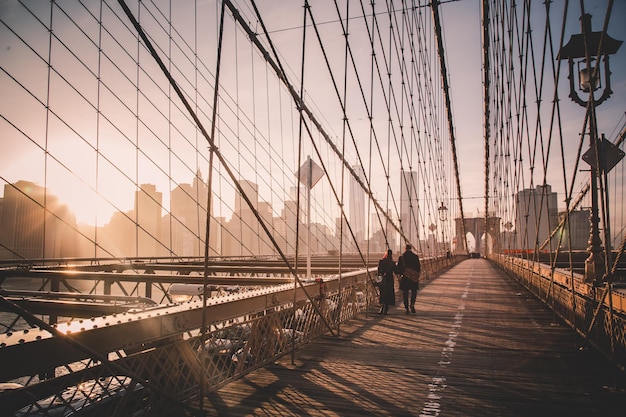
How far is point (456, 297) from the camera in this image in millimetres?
11891

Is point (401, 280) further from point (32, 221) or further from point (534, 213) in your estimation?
point (534, 213)

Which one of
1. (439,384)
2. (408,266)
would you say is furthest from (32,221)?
(439,384)

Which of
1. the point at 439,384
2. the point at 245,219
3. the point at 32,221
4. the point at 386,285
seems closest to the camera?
the point at 439,384

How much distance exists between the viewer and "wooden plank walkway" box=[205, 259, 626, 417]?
138 inches

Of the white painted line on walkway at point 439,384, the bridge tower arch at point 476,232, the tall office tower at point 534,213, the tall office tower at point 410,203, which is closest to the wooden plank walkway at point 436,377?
the white painted line on walkway at point 439,384

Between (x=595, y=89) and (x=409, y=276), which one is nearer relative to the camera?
(x=595, y=89)

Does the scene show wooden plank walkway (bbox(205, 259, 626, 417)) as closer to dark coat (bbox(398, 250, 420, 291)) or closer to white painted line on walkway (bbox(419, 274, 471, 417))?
white painted line on walkway (bbox(419, 274, 471, 417))

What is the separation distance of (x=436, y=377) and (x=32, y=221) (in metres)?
11.2

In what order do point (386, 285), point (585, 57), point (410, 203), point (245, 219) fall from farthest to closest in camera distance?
point (245, 219)
point (410, 203)
point (386, 285)
point (585, 57)

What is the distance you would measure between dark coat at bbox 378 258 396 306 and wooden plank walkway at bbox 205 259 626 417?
1.46m

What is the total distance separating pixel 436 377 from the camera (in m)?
4.37

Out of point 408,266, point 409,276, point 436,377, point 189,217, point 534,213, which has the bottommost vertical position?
point 436,377

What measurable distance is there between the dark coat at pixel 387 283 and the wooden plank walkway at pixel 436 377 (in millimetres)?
1464

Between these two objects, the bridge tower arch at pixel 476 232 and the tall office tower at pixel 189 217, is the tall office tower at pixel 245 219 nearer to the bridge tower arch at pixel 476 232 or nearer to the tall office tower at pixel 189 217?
the tall office tower at pixel 189 217
